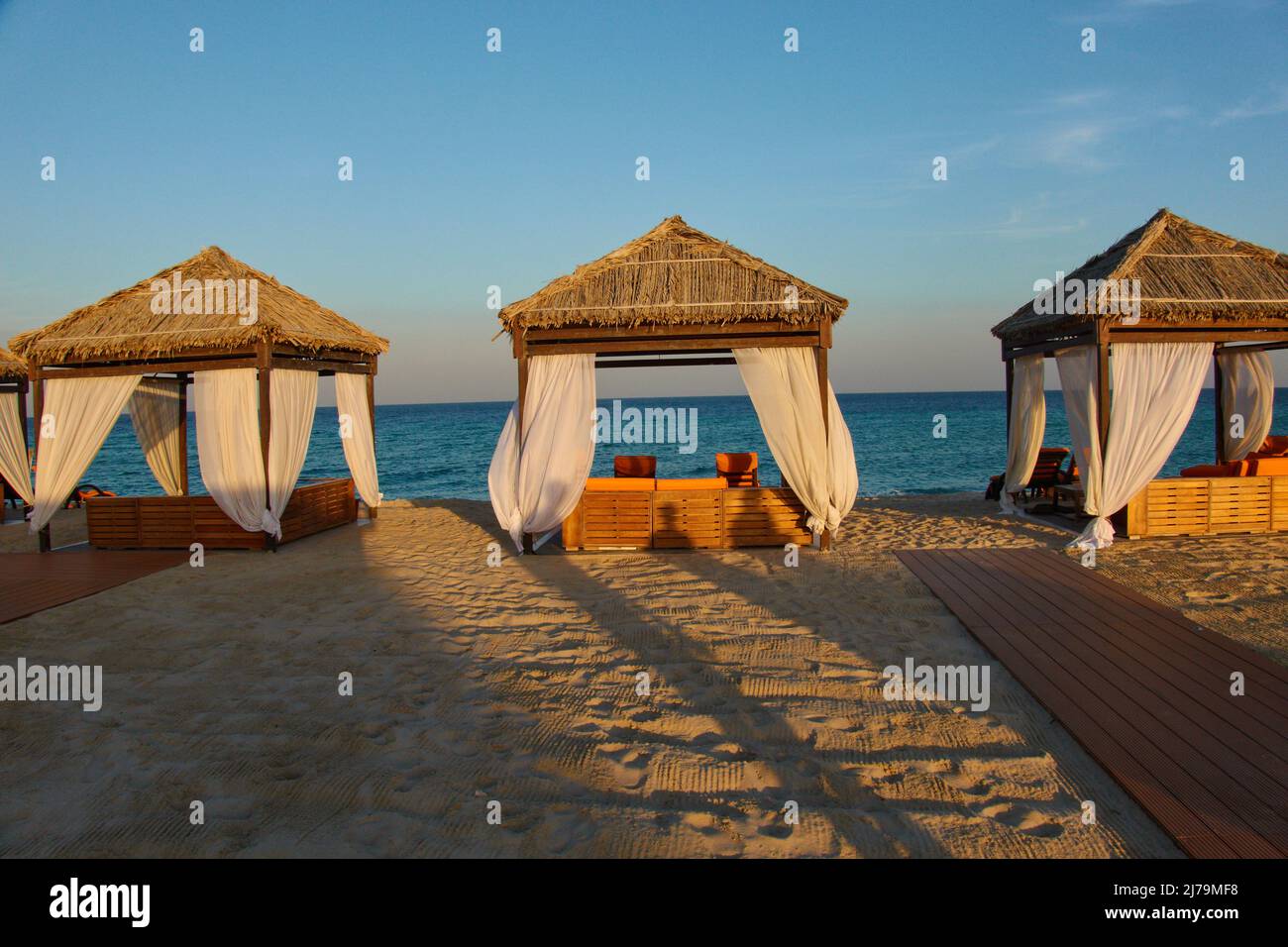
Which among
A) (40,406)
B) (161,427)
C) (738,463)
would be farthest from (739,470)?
(40,406)

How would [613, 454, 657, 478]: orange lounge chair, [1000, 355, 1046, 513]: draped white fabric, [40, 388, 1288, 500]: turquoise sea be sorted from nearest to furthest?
[1000, 355, 1046, 513]: draped white fabric
[613, 454, 657, 478]: orange lounge chair
[40, 388, 1288, 500]: turquoise sea

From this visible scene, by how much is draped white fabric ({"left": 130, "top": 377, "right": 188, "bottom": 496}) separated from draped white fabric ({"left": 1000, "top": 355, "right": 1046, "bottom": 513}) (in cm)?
1143

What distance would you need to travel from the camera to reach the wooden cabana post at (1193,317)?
8172 millimetres

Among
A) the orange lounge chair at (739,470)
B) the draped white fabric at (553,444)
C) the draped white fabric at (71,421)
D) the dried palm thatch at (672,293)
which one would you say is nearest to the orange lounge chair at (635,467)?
the orange lounge chair at (739,470)

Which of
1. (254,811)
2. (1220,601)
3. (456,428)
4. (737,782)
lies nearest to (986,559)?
(1220,601)

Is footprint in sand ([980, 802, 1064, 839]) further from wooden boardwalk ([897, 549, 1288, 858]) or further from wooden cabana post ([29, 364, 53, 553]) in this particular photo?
wooden cabana post ([29, 364, 53, 553])

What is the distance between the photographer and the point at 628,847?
2781mm

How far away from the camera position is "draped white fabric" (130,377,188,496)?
10.8 metres

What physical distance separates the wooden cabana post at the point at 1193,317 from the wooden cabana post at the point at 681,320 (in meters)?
3.02

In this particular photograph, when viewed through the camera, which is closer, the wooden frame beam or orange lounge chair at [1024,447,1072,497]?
the wooden frame beam

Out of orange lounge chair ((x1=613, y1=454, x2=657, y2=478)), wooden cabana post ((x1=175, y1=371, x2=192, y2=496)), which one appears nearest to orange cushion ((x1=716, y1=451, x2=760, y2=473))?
orange lounge chair ((x1=613, y1=454, x2=657, y2=478))

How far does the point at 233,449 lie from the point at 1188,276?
10657mm

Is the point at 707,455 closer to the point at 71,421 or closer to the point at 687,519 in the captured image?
the point at 687,519
